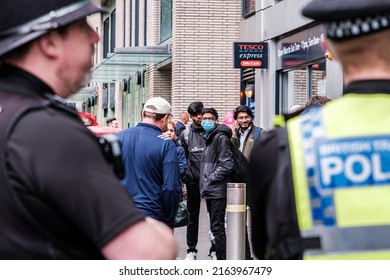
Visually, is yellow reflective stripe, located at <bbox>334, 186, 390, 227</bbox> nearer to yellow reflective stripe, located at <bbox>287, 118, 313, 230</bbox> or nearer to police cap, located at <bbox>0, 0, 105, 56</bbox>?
yellow reflective stripe, located at <bbox>287, 118, 313, 230</bbox>

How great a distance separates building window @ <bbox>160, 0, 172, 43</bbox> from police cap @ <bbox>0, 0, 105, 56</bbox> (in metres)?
24.7

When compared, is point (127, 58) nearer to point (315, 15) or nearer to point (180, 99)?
point (180, 99)

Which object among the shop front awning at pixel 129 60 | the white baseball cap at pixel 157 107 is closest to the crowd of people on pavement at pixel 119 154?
the white baseball cap at pixel 157 107

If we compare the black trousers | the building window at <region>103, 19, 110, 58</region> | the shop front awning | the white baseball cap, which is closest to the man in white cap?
the white baseball cap

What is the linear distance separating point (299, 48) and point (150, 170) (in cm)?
1047

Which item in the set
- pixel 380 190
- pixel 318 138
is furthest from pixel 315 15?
pixel 380 190

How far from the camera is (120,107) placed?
123 ft

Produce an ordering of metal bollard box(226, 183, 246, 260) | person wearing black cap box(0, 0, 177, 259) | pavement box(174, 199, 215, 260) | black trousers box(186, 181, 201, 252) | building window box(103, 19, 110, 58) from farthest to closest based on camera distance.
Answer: building window box(103, 19, 110, 58) < pavement box(174, 199, 215, 260) < black trousers box(186, 181, 201, 252) < metal bollard box(226, 183, 246, 260) < person wearing black cap box(0, 0, 177, 259)

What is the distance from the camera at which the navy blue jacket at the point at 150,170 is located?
790 cm

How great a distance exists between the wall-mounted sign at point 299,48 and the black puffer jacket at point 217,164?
5484 mm

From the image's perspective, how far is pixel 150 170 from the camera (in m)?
7.93

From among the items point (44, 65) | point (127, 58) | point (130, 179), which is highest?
point (127, 58)

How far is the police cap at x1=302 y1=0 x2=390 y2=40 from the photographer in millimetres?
2539

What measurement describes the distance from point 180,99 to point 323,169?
22637 mm
